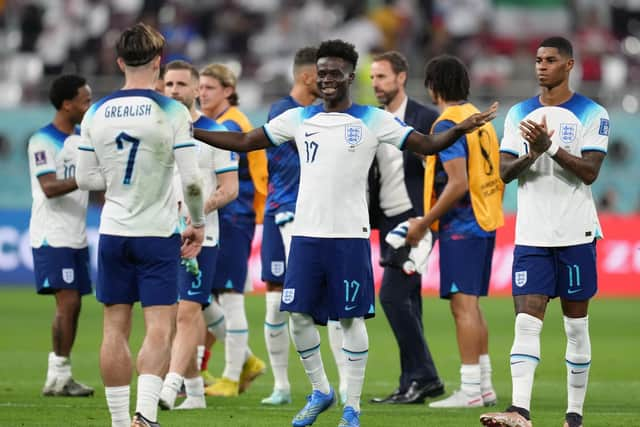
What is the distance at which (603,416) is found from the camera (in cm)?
976

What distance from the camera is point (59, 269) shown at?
448 inches

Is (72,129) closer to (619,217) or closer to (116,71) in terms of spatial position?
(619,217)

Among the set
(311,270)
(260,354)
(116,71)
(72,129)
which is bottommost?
(260,354)

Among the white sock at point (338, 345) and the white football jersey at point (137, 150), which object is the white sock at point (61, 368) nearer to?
the white sock at point (338, 345)

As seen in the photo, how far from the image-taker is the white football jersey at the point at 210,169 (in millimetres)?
10320

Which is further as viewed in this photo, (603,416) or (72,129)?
(72,129)

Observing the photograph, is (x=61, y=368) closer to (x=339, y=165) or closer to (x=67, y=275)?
(x=67, y=275)

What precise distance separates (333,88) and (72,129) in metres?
3.54

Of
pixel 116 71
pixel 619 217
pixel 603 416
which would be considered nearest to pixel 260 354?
pixel 603 416

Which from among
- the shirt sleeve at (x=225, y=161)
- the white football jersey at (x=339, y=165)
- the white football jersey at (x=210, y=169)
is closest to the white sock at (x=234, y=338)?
the white football jersey at (x=210, y=169)

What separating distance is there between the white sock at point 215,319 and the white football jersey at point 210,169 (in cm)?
97

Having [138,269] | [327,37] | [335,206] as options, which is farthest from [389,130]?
[327,37]

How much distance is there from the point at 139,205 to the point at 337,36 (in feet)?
71.7

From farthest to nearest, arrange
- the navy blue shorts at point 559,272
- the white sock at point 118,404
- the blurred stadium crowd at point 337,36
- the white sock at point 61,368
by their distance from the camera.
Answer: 1. the blurred stadium crowd at point 337,36
2. the white sock at point 61,368
3. the navy blue shorts at point 559,272
4. the white sock at point 118,404
